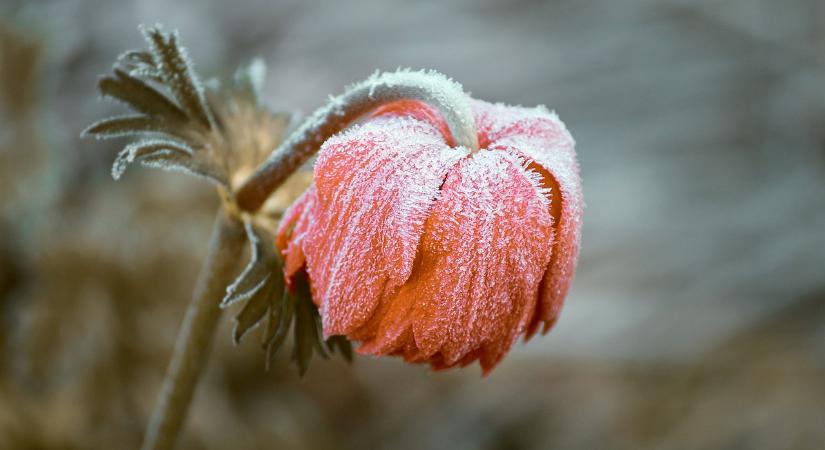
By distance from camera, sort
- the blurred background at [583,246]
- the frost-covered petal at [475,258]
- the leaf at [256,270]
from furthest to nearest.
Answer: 1. the blurred background at [583,246]
2. the leaf at [256,270]
3. the frost-covered petal at [475,258]

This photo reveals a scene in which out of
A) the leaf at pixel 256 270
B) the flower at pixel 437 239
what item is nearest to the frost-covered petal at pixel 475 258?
the flower at pixel 437 239

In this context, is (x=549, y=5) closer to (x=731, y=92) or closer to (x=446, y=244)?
(x=731, y=92)

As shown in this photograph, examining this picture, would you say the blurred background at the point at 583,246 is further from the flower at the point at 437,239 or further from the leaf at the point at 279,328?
the flower at the point at 437,239

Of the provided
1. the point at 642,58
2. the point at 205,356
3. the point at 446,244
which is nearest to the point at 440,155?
the point at 446,244

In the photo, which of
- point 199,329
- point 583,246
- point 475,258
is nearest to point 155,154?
point 199,329

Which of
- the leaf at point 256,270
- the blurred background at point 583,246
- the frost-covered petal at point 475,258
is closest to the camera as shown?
the frost-covered petal at point 475,258

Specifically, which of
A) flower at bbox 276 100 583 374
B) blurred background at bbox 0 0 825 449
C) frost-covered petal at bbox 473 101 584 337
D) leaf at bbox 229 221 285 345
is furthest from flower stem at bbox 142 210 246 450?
blurred background at bbox 0 0 825 449
